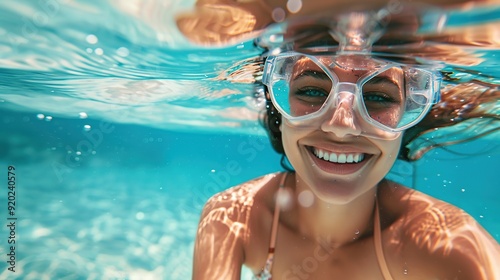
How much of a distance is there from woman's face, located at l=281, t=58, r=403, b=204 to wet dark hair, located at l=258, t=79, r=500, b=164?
1.49 meters

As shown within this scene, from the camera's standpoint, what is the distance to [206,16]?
476cm

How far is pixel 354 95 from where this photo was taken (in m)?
3.39

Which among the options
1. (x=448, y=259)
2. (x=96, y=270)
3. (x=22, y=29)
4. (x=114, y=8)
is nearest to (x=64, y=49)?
(x=22, y=29)

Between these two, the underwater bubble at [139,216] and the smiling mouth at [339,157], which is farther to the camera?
the underwater bubble at [139,216]

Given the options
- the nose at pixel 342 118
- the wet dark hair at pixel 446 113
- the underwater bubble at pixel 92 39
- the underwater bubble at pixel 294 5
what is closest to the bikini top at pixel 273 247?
the nose at pixel 342 118

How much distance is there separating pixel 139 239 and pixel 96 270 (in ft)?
10.1

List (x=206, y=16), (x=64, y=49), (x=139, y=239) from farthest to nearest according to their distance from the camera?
(x=139, y=239)
(x=64, y=49)
(x=206, y=16)

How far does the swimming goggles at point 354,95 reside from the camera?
3.35 m

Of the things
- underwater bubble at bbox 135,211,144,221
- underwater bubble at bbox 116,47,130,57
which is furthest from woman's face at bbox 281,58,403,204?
underwater bubble at bbox 135,211,144,221

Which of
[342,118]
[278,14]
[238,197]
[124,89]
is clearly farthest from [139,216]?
[342,118]

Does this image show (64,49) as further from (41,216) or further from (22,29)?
(41,216)

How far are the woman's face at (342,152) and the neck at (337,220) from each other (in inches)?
25.4

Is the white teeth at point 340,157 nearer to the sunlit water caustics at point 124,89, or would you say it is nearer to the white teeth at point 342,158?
the white teeth at point 342,158

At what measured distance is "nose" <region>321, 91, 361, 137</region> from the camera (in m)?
3.28
